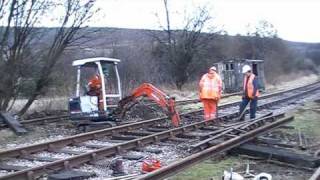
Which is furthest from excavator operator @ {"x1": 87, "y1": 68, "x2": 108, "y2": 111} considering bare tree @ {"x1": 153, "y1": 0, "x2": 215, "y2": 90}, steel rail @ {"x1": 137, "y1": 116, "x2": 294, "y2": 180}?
bare tree @ {"x1": 153, "y1": 0, "x2": 215, "y2": 90}

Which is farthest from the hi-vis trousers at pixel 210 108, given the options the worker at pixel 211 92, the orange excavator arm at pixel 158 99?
the orange excavator arm at pixel 158 99

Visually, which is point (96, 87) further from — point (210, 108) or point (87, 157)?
point (87, 157)

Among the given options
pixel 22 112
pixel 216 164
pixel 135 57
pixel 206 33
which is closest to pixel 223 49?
pixel 206 33

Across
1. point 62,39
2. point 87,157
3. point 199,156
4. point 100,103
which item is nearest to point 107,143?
point 87,157

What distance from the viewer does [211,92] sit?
1577 cm

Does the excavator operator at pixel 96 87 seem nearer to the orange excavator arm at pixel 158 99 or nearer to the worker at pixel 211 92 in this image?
the orange excavator arm at pixel 158 99

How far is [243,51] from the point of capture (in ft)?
224

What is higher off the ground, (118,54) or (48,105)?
(118,54)

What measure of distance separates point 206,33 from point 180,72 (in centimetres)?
643

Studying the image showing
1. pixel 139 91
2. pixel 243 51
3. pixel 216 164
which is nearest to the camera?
pixel 216 164

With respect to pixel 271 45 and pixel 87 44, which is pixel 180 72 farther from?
pixel 271 45

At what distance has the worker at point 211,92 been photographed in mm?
15789

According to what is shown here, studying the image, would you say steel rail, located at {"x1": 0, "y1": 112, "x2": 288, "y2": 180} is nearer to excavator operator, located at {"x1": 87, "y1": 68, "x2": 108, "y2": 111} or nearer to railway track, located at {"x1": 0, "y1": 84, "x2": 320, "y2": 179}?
railway track, located at {"x1": 0, "y1": 84, "x2": 320, "y2": 179}

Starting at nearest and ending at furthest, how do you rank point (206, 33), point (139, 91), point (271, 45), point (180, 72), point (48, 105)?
point (139, 91) → point (48, 105) → point (180, 72) → point (206, 33) → point (271, 45)
